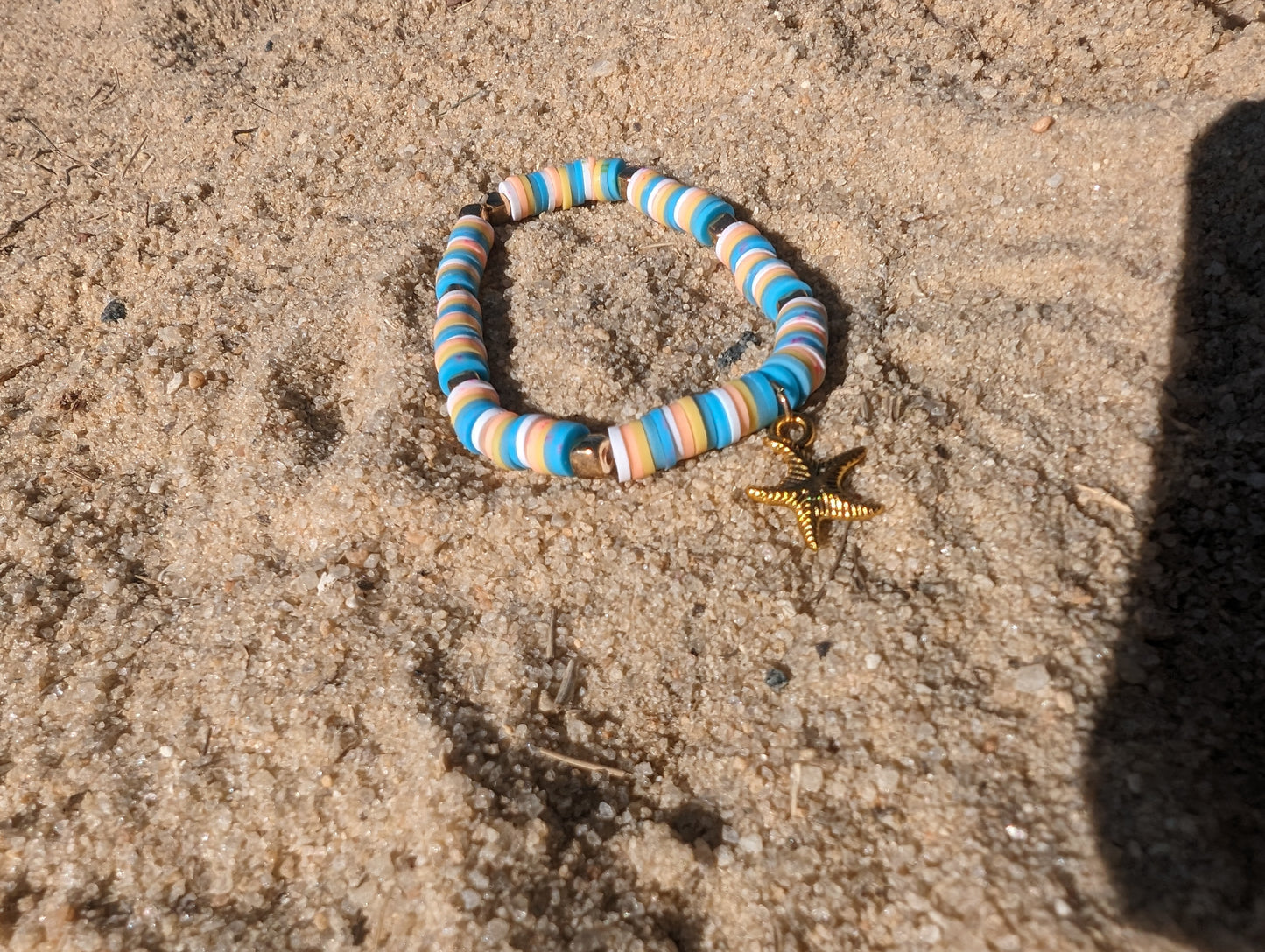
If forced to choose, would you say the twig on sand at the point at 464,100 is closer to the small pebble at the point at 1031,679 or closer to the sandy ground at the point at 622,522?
the sandy ground at the point at 622,522

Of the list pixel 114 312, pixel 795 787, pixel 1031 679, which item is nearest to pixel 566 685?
pixel 795 787

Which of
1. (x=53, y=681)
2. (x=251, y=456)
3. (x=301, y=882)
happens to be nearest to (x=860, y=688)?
(x=301, y=882)

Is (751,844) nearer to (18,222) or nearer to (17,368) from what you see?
(17,368)

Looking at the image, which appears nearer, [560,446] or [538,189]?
[560,446]

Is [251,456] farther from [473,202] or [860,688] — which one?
[860,688]

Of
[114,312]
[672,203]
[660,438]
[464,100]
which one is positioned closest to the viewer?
[660,438]

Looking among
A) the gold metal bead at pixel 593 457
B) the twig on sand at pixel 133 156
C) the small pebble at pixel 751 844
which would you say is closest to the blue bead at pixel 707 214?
the gold metal bead at pixel 593 457
